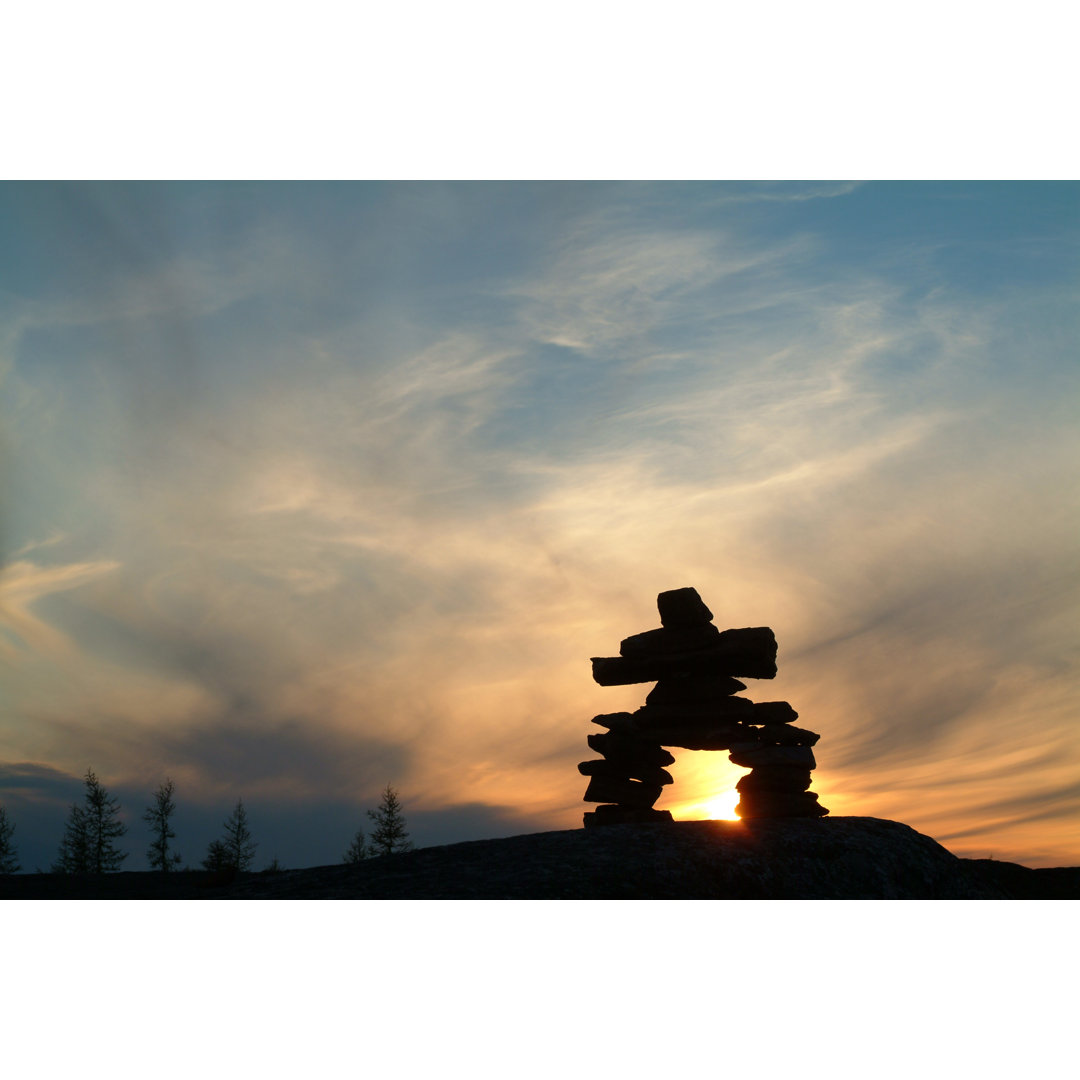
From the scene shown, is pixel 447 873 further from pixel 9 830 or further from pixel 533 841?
pixel 9 830

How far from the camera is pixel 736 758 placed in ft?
63.2

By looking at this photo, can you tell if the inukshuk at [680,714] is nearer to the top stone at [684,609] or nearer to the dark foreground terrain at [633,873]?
the top stone at [684,609]

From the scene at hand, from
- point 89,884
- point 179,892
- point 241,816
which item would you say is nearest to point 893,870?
point 179,892

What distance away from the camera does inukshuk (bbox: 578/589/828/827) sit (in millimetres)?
19766

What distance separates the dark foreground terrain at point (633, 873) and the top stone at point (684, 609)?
526 centimetres

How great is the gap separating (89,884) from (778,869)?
1168 cm

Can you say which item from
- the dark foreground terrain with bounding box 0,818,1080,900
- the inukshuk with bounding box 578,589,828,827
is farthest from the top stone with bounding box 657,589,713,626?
the dark foreground terrain with bounding box 0,818,1080,900

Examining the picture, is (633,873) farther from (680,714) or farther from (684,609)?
(684,609)

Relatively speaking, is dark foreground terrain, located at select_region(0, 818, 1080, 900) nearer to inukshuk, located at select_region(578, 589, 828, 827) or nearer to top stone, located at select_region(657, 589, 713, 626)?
inukshuk, located at select_region(578, 589, 828, 827)

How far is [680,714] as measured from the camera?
806 inches

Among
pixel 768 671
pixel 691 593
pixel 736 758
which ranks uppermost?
pixel 691 593

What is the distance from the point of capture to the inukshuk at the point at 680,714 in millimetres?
19766

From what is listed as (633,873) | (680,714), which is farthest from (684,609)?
(633,873)

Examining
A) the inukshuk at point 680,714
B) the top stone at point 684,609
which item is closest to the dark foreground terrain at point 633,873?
the inukshuk at point 680,714
